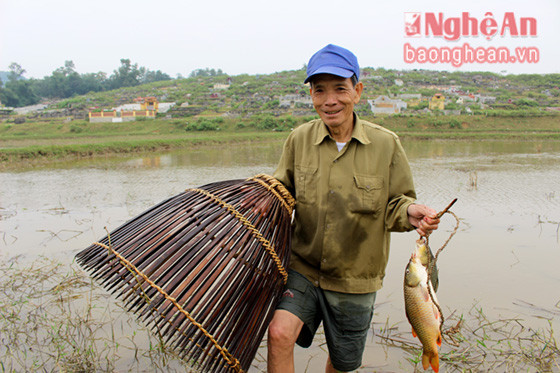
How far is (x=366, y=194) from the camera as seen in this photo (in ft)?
6.00

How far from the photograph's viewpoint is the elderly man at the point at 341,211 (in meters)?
1.83

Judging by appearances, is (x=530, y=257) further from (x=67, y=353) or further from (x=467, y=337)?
(x=67, y=353)

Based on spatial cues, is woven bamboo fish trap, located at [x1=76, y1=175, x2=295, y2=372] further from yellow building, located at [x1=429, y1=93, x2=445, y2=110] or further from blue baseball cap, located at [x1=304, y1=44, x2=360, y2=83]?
yellow building, located at [x1=429, y1=93, x2=445, y2=110]

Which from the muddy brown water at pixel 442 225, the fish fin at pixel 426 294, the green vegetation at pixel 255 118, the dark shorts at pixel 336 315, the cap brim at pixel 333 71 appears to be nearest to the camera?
the fish fin at pixel 426 294

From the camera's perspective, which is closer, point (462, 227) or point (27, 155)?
point (462, 227)

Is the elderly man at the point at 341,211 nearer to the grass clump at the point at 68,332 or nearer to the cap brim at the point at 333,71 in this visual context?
the cap brim at the point at 333,71

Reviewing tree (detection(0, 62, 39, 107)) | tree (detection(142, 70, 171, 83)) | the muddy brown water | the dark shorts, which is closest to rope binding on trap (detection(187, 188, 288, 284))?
the dark shorts

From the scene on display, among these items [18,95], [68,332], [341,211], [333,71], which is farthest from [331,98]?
[18,95]

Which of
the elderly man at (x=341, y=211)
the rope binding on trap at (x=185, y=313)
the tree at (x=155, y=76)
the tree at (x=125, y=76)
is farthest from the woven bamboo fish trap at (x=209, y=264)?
the tree at (x=155, y=76)

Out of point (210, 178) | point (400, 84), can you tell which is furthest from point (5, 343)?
point (400, 84)

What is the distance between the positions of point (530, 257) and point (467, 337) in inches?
79.9

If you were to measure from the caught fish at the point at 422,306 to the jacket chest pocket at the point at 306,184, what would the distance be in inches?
20.7

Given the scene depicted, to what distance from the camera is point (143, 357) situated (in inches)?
98.1

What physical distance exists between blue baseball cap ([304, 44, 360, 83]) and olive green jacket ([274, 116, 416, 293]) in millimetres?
255
